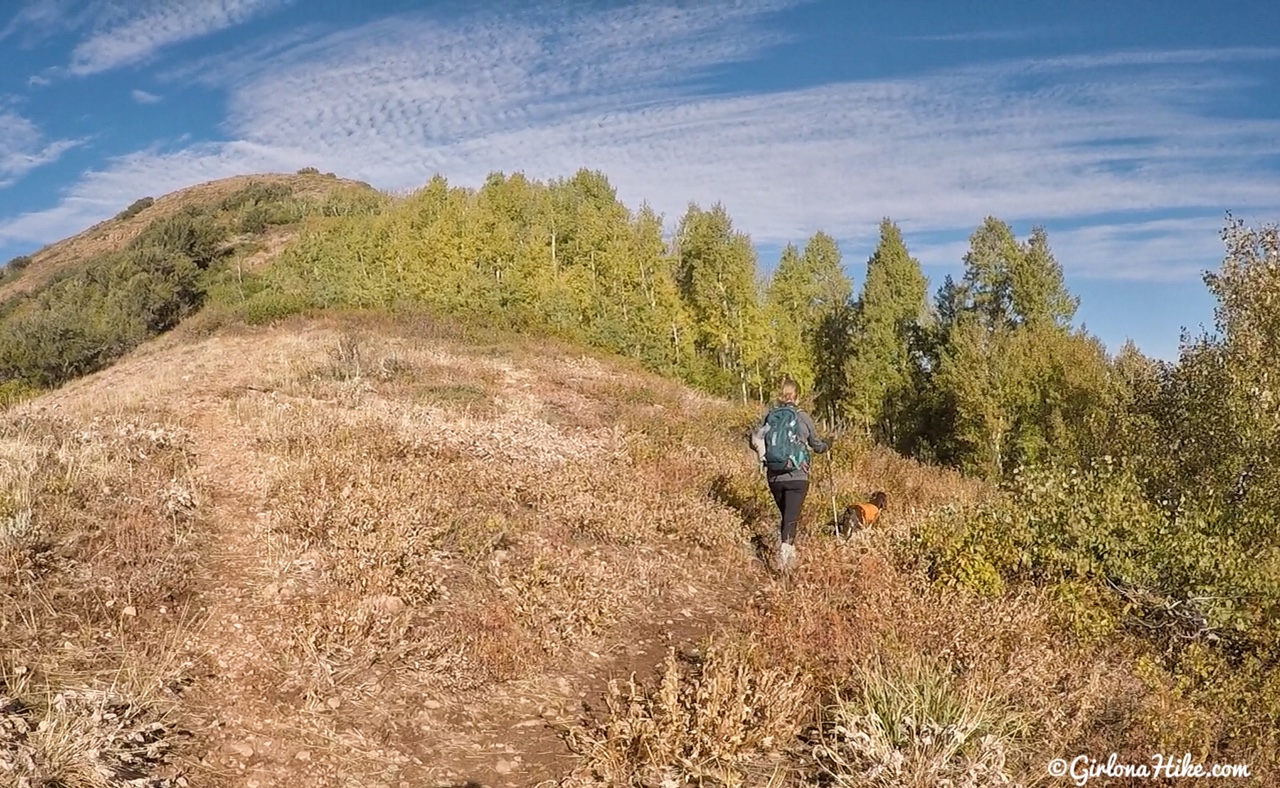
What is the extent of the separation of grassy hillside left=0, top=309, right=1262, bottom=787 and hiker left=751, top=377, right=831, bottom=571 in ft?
1.34

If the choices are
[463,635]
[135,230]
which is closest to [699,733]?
[463,635]

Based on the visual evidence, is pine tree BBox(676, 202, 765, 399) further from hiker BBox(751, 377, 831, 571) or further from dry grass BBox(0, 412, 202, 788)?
dry grass BBox(0, 412, 202, 788)

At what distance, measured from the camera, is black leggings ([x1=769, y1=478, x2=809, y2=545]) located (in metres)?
8.85

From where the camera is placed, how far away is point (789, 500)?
8891 mm

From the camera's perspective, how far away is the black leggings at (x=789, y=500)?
8.85m

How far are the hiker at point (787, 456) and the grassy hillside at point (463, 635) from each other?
41cm

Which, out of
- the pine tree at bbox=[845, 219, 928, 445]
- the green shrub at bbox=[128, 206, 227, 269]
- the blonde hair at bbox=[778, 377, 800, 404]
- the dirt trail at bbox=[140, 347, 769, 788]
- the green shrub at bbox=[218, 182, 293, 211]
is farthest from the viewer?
the green shrub at bbox=[218, 182, 293, 211]

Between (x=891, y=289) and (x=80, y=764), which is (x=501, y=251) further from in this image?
(x=80, y=764)

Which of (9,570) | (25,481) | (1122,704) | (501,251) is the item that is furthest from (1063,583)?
(501,251)

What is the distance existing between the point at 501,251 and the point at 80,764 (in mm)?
30857

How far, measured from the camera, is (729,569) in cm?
940

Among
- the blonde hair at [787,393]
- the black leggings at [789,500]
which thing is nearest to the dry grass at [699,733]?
the black leggings at [789,500]

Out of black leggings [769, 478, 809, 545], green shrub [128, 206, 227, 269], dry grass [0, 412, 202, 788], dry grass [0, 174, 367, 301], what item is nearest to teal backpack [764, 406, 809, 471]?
black leggings [769, 478, 809, 545]

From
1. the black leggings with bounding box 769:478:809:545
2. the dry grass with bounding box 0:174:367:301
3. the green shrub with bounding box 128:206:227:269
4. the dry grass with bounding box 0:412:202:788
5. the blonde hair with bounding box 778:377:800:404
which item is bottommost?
the black leggings with bounding box 769:478:809:545
